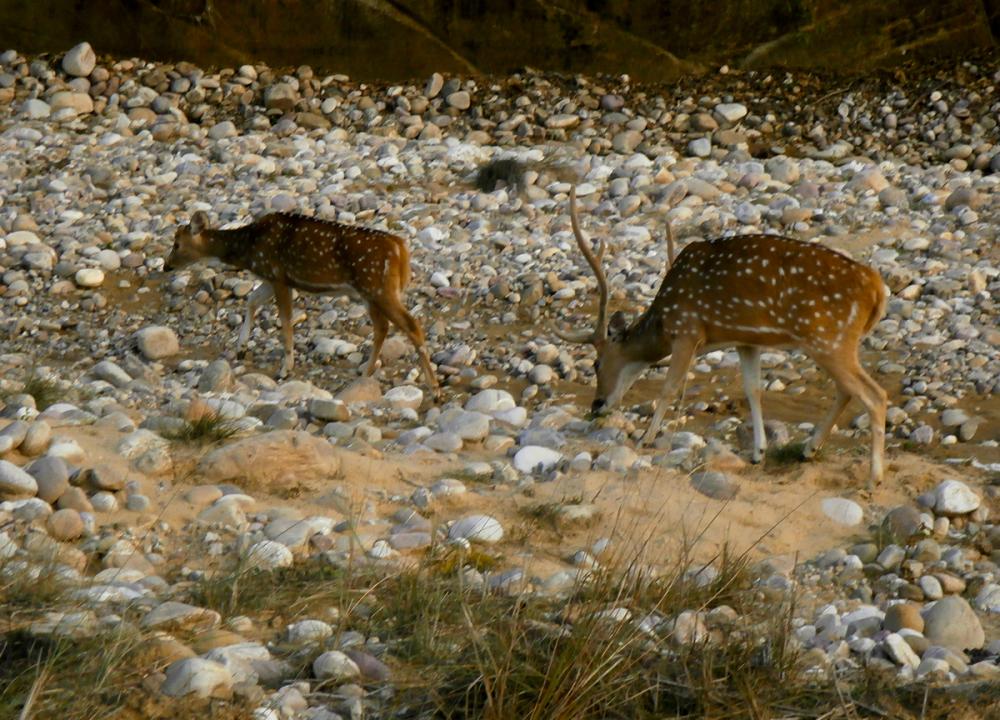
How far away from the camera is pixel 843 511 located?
8055 mm

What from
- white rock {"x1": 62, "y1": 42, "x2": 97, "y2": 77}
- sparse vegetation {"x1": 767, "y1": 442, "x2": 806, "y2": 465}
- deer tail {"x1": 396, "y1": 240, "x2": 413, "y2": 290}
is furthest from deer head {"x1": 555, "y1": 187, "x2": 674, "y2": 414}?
white rock {"x1": 62, "y1": 42, "x2": 97, "y2": 77}

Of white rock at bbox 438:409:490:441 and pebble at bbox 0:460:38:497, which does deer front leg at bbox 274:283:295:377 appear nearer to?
white rock at bbox 438:409:490:441

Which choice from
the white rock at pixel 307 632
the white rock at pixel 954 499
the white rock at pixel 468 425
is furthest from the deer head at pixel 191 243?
the white rock at pixel 307 632

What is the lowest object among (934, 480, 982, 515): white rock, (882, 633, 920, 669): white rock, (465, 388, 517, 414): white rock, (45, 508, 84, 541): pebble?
(465, 388, 517, 414): white rock

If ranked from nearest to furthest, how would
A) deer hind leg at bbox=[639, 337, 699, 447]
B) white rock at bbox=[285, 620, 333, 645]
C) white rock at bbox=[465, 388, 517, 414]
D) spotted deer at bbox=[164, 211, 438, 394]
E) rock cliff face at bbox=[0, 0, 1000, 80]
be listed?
1. white rock at bbox=[285, 620, 333, 645]
2. deer hind leg at bbox=[639, 337, 699, 447]
3. white rock at bbox=[465, 388, 517, 414]
4. spotted deer at bbox=[164, 211, 438, 394]
5. rock cliff face at bbox=[0, 0, 1000, 80]

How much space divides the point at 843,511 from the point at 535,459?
167 centimetres

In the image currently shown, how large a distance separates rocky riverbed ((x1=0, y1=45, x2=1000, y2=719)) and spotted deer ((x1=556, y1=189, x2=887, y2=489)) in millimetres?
382

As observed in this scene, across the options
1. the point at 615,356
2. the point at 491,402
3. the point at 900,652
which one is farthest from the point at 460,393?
the point at 900,652

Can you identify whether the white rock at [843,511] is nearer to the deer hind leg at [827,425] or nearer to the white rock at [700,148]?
the deer hind leg at [827,425]

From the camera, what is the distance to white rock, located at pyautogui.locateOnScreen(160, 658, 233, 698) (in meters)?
5.04

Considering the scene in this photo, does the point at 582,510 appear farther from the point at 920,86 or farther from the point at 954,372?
the point at 920,86

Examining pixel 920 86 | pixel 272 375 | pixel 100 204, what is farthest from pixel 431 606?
pixel 920 86

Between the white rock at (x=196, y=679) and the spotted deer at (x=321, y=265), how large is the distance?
6.01 m

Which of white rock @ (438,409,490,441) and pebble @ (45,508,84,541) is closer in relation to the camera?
pebble @ (45,508,84,541)
